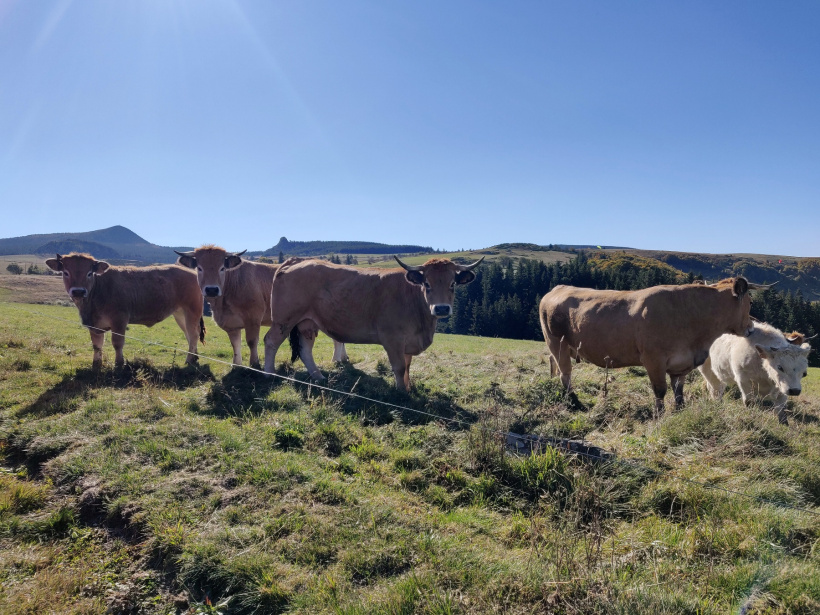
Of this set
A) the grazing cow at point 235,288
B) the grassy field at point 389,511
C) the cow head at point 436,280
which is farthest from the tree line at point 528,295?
the grassy field at point 389,511

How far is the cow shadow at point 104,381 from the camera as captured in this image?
720 centimetres

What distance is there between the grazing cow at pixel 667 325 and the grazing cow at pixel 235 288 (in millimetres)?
7649

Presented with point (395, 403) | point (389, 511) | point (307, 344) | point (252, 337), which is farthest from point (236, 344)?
point (389, 511)

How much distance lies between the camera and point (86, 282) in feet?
34.2

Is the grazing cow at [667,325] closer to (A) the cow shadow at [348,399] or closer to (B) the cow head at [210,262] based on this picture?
(A) the cow shadow at [348,399]

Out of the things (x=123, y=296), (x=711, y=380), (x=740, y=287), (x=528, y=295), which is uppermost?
(x=740, y=287)

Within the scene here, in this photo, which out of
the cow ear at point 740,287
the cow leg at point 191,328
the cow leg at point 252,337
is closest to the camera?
the cow ear at point 740,287

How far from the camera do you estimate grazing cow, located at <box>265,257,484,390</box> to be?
8672 mm

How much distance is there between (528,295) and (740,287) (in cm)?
7063

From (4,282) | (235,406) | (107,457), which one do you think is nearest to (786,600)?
(107,457)

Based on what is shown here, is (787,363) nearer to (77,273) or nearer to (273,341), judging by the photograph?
(273,341)

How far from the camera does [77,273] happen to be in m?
10.2

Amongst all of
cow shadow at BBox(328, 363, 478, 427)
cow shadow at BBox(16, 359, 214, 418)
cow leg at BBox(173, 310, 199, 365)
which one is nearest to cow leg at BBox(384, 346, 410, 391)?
cow shadow at BBox(328, 363, 478, 427)

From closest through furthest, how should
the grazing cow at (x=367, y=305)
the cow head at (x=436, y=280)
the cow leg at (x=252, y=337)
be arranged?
the cow head at (x=436, y=280)
the grazing cow at (x=367, y=305)
the cow leg at (x=252, y=337)
